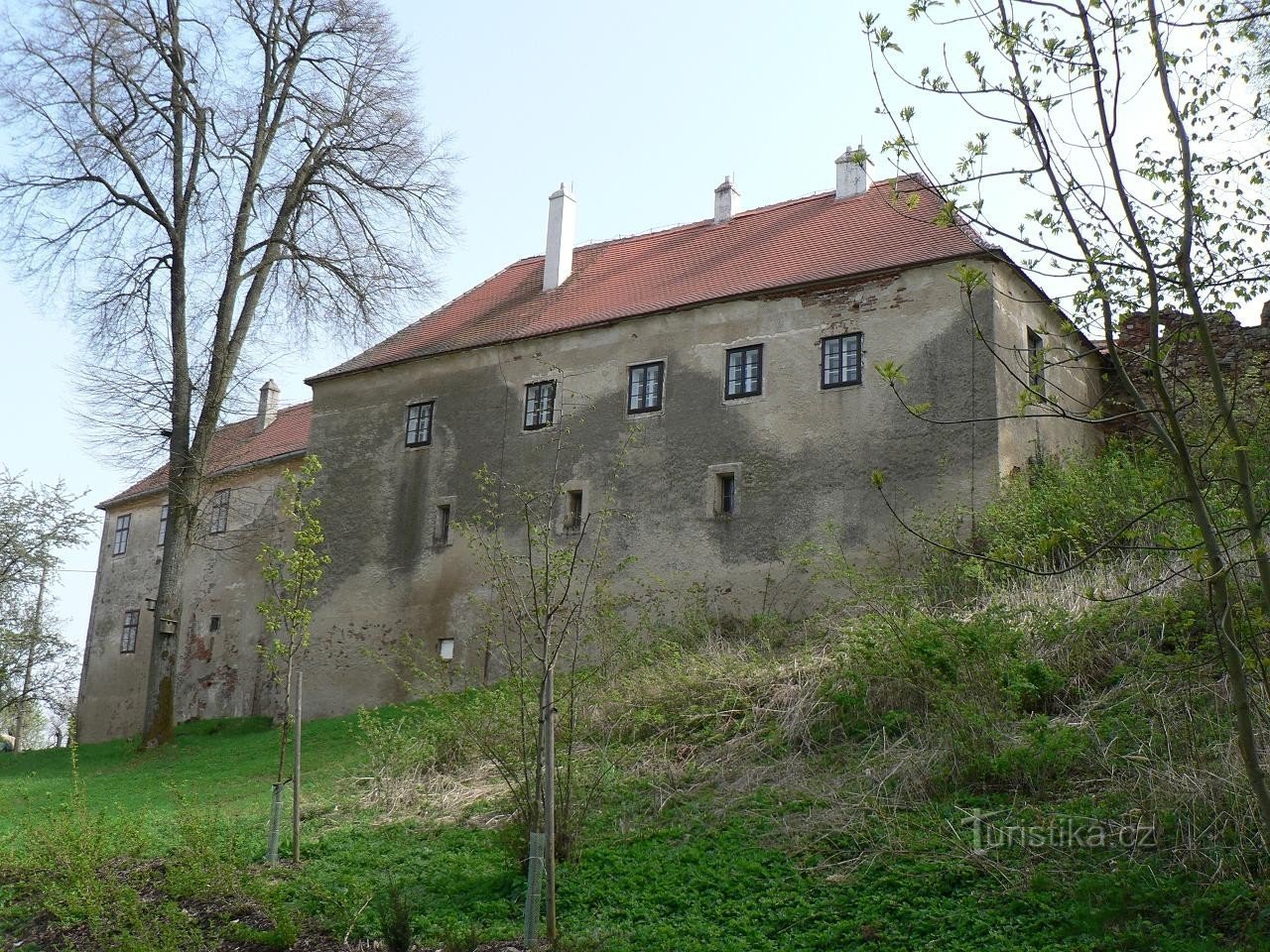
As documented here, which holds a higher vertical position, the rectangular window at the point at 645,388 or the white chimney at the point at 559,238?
the white chimney at the point at 559,238

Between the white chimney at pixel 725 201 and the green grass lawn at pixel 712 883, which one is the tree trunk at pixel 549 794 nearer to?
the green grass lawn at pixel 712 883

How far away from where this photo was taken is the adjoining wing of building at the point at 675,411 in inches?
721

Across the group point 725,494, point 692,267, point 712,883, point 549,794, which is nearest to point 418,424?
point 692,267

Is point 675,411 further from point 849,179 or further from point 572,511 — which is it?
point 849,179

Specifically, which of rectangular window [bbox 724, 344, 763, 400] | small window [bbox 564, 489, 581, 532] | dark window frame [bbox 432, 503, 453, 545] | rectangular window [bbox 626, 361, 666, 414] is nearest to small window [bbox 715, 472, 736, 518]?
rectangular window [bbox 724, 344, 763, 400]

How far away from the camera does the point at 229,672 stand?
88.6ft

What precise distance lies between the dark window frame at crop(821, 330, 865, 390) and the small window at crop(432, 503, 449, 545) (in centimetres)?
766

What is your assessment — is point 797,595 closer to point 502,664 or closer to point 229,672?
point 502,664

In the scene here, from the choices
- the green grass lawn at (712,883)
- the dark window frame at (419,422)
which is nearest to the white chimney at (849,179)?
the dark window frame at (419,422)

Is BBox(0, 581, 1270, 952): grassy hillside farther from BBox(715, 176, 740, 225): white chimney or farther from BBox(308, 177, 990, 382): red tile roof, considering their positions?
BBox(715, 176, 740, 225): white chimney

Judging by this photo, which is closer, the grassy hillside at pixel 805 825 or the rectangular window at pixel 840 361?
the grassy hillside at pixel 805 825

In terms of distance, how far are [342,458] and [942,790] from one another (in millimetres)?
17423

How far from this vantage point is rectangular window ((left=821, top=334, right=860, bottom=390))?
62.4 ft

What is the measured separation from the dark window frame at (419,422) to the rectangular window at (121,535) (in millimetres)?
13491
